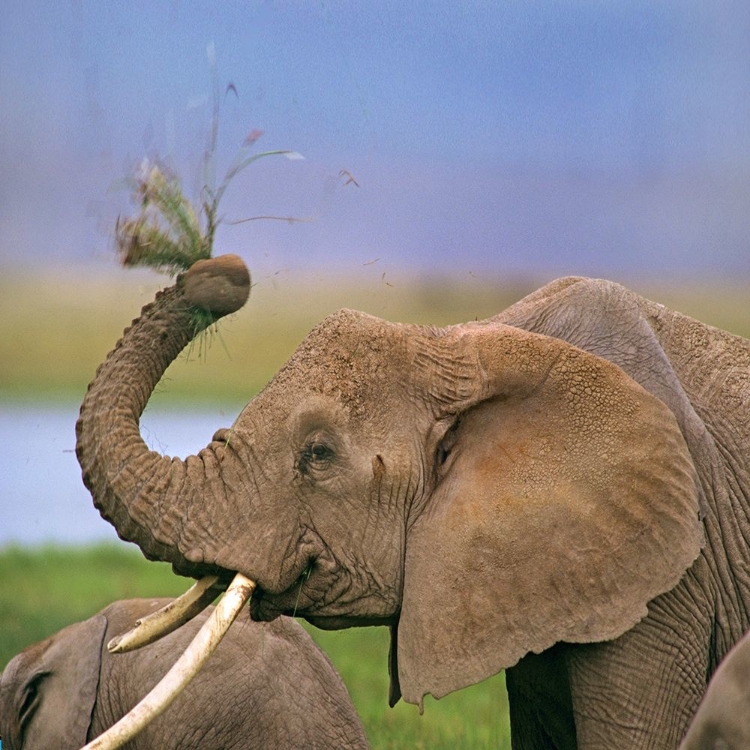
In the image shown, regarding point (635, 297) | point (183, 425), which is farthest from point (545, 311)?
point (183, 425)

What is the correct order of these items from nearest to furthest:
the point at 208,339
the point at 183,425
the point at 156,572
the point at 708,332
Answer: the point at 208,339, the point at 708,332, the point at 156,572, the point at 183,425

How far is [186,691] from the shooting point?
433 cm

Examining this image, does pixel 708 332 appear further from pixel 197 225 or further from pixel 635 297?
pixel 197 225

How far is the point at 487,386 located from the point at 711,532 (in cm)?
71

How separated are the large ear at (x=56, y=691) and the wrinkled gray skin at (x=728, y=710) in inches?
92.9

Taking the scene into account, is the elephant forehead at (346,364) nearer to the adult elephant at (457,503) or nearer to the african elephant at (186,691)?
the adult elephant at (457,503)

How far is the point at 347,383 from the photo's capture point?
11.9ft

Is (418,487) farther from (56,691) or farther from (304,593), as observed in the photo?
(56,691)

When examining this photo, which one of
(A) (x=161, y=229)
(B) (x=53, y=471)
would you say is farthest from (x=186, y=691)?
(B) (x=53, y=471)

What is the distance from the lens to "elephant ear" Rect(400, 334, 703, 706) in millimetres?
3541

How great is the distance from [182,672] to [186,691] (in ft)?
3.47

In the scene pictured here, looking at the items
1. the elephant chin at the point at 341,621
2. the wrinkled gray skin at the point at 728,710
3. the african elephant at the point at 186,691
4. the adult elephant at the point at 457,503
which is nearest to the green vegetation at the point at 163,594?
the african elephant at the point at 186,691

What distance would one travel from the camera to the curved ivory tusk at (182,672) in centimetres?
323

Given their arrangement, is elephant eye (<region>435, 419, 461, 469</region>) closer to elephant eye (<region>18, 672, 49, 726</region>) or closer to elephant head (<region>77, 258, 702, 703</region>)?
elephant head (<region>77, 258, 702, 703</region>)
